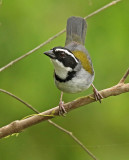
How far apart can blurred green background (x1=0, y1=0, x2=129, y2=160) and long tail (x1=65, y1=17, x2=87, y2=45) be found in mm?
276

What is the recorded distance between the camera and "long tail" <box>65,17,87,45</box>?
4391 mm

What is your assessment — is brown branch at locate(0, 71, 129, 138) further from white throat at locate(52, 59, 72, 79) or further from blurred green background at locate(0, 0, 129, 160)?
blurred green background at locate(0, 0, 129, 160)

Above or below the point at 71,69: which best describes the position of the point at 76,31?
above

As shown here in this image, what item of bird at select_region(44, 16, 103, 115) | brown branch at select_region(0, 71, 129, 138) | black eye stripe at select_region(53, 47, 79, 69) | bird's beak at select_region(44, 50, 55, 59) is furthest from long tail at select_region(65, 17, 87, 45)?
brown branch at select_region(0, 71, 129, 138)

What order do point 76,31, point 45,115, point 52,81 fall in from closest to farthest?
1. point 45,115
2. point 76,31
3. point 52,81

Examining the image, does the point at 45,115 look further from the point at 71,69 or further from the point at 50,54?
the point at 71,69

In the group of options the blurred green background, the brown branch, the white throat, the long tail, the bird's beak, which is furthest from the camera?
the blurred green background

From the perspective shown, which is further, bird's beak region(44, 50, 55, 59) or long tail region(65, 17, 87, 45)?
long tail region(65, 17, 87, 45)

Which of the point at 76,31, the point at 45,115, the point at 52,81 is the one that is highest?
the point at 76,31

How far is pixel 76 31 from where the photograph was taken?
4.46m

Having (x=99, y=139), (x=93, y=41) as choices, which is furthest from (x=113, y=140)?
(x=93, y=41)

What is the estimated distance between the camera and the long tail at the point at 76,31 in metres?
4.39

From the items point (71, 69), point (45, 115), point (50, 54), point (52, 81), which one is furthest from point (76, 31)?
point (45, 115)

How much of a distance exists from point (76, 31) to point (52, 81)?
538 mm
